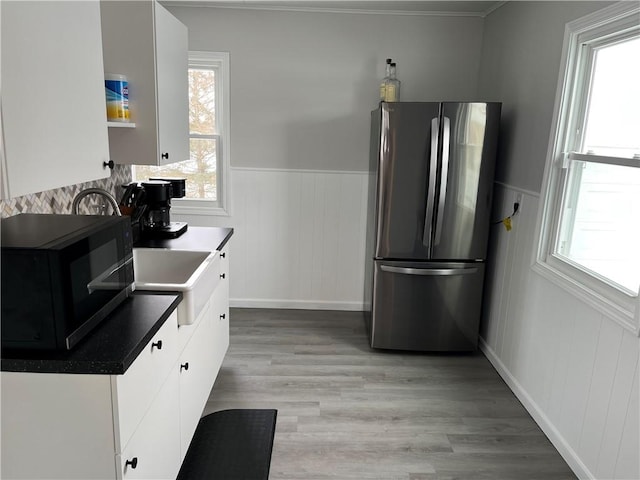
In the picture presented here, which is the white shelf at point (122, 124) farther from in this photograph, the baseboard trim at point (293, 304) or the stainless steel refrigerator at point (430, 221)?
the baseboard trim at point (293, 304)

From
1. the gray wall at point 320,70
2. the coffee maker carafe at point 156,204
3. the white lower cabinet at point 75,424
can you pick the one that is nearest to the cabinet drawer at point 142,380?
the white lower cabinet at point 75,424

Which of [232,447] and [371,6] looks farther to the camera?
[371,6]

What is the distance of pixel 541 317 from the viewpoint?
8.80 feet

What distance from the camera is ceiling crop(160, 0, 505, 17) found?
354 cm

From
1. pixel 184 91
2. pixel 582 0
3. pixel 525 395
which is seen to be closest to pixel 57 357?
pixel 184 91

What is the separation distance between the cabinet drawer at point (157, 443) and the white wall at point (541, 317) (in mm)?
1806

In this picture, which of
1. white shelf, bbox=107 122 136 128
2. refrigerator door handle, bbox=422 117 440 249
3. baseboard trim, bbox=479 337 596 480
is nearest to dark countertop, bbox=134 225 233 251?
white shelf, bbox=107 122 136 128

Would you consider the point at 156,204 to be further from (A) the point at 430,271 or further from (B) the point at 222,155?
(A) the point at 430,271

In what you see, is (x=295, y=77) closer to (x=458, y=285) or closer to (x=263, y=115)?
(x=263, y=115)

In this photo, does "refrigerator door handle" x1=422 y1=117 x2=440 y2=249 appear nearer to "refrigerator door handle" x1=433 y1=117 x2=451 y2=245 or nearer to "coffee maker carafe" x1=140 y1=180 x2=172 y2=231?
"refrigerator door handle" x1=433 y1=117 x2=451 y2=245

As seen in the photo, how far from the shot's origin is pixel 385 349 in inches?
139

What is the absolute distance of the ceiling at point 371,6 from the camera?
3.54 meters

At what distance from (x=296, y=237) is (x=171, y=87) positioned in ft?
6.13

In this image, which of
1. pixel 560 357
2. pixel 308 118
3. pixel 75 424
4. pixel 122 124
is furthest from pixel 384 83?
pixel 75 424
